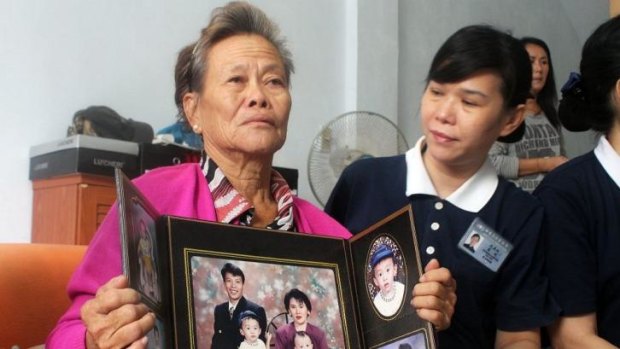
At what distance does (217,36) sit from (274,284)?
517 millimetres

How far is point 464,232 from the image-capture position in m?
1.46

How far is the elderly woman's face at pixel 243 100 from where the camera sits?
1273mm

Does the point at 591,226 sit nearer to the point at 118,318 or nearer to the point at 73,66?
the point at 118,318

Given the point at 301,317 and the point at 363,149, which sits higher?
the point at 363,149

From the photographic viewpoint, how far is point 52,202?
2834mm

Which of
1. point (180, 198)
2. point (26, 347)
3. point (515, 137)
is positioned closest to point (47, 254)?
point (26, 347)

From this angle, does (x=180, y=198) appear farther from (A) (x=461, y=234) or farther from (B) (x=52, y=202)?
(B) (x=52, y=202)

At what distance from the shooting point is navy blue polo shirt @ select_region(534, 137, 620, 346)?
139 centimetres

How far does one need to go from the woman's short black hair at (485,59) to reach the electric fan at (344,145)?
6.13 ft

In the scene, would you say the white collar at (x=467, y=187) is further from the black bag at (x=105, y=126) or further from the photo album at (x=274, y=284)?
the black bag at (x=105, y=126)

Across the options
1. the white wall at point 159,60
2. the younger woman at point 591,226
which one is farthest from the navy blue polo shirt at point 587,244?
the white wall at point 159,60

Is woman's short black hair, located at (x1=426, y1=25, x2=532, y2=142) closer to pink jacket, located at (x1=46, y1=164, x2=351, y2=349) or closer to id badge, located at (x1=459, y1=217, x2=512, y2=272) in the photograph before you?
id badge, located at (x1=459, y1=217, x2=512, y2=272)

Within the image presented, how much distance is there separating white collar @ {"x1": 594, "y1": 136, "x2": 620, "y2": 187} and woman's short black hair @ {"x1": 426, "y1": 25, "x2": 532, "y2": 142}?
202 millimetres

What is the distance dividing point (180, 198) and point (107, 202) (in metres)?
1.67
